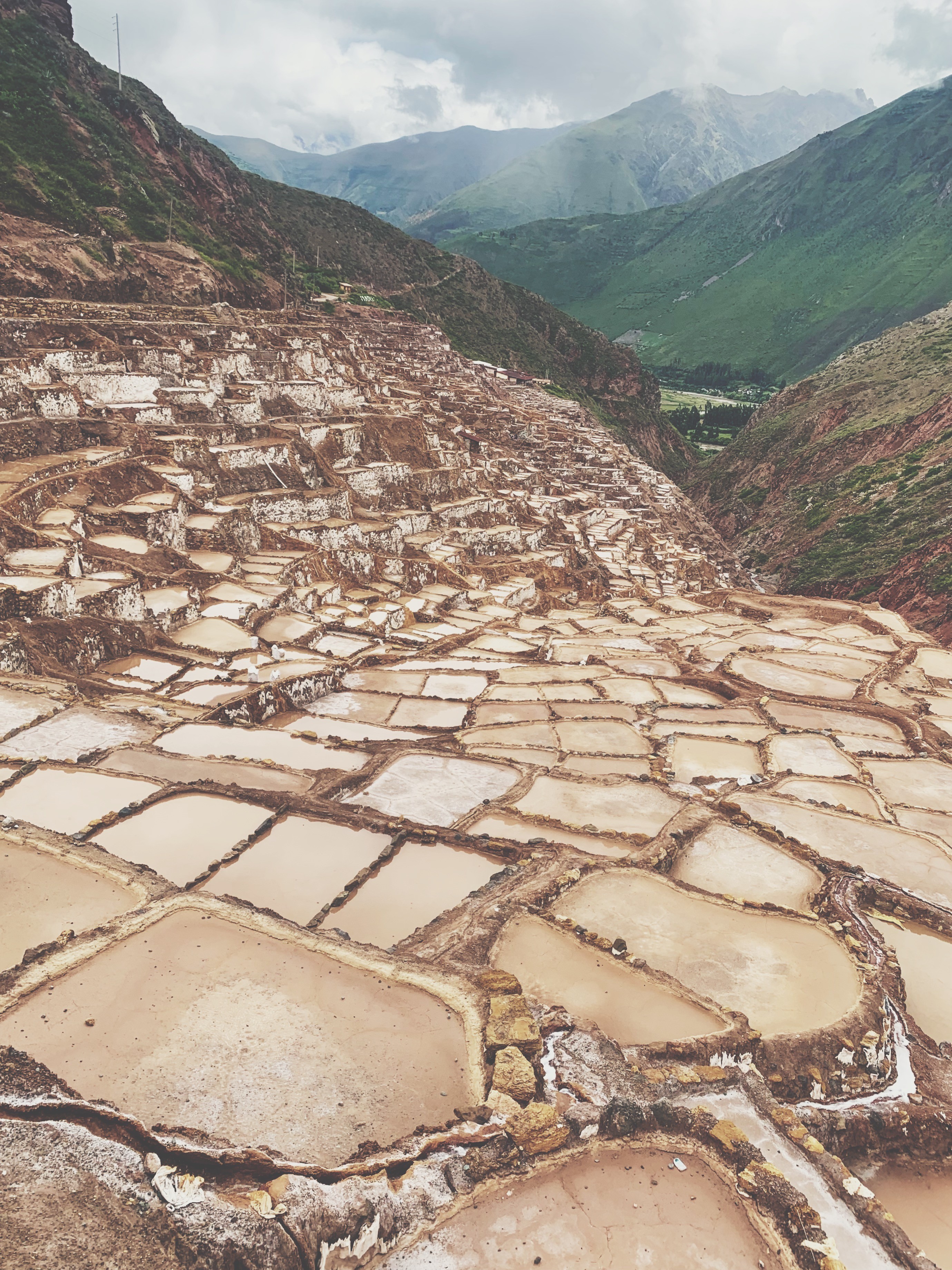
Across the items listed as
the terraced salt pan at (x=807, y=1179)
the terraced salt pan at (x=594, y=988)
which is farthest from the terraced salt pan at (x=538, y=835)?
the terraced salt pan at (x=807, y=1179)

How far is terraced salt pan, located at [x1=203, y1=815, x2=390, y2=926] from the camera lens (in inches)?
351

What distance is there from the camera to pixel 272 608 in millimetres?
22406

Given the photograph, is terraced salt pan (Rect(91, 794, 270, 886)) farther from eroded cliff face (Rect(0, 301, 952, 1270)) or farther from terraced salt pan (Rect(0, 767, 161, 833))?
terraced salt pan (Rect(0, 767, 161, 833))

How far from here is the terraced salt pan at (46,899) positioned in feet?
24.3

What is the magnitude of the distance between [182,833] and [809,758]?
43.1 ft

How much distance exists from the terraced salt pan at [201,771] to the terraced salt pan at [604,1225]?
23.4ft

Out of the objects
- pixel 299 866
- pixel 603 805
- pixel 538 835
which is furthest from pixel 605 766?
pixel 299 866

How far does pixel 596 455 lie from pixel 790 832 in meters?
54.3

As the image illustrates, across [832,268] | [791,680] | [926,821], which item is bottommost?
[926,821]

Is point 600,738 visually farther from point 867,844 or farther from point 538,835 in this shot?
point 867,844

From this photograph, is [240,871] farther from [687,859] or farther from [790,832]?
[790,832]

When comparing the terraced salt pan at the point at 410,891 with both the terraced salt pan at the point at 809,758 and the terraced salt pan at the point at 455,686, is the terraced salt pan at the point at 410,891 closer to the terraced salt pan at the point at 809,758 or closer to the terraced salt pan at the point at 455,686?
the terraced salt pan at the point at 455,686

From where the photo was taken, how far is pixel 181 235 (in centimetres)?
5575

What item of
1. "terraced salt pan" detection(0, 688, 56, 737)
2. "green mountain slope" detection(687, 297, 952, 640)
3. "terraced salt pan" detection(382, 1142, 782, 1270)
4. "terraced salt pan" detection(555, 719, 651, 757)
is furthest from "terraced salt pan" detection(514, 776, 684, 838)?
"green mountain slope" detection(687, 297, 952, 640)
